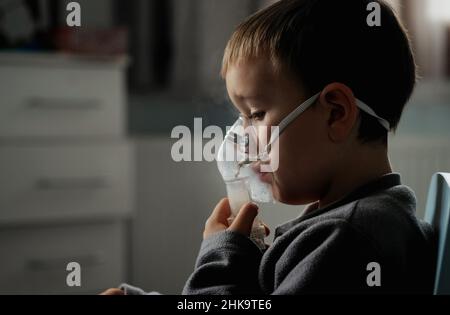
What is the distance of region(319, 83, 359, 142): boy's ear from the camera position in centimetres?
72

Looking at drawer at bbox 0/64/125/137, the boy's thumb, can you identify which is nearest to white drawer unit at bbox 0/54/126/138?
drawer at bbox 0/64/125/137

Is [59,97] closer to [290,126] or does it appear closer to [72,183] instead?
[72,183]

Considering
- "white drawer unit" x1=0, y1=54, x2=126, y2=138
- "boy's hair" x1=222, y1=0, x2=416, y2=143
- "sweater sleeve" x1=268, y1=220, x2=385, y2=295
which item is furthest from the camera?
"white drawer unit" x1=0, y1=54, x2=126, y2=138

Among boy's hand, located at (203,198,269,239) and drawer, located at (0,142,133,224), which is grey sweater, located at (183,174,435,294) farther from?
drawer, located at (0,142,133,224)

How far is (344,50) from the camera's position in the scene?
28.1 inches

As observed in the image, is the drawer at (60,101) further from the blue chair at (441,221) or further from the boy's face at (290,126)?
the blue chair at (441,221)

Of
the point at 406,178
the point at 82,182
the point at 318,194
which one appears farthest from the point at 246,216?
the point at 406,178

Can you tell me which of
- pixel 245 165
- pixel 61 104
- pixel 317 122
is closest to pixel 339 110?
pixel 317 122

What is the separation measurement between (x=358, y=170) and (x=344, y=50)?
0.14m

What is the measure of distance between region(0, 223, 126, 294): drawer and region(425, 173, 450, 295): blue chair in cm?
114

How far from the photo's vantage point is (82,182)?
170 cm

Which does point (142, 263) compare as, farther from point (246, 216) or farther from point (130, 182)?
point (246, 216)

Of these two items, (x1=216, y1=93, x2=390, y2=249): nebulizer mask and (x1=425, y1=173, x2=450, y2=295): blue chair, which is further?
(x1=216, y1=93, x2=390, y2=249): nebulizer mask

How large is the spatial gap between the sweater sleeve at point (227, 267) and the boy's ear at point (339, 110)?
6.6 inches
